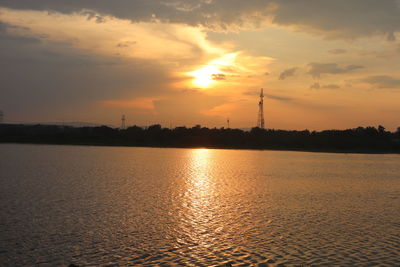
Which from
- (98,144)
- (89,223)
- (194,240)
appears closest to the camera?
(194,240)

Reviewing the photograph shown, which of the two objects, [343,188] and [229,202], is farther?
[343,188]

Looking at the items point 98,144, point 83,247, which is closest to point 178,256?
point 83,247

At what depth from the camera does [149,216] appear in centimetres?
2792

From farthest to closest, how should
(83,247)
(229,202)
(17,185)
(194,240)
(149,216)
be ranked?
(17,185), (229,202), (149,216), (194,240), (83,247)

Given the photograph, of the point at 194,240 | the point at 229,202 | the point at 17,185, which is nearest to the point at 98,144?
the point at 17,185

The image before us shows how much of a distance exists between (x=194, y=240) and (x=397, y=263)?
10.1 meters

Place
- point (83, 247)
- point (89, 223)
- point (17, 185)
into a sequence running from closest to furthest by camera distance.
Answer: point (83, 247) → point (89, 223) → point (17, 185)

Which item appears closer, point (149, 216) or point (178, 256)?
point (178, 256)

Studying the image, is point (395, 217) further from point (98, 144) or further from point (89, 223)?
point (98, 144)

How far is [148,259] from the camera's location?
17.8 m

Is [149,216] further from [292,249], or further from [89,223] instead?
[292,249]

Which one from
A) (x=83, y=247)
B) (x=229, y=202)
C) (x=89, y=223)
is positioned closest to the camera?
(x=83, y=247)

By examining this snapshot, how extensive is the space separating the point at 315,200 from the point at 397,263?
64.2ft

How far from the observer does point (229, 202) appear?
1387 inches
